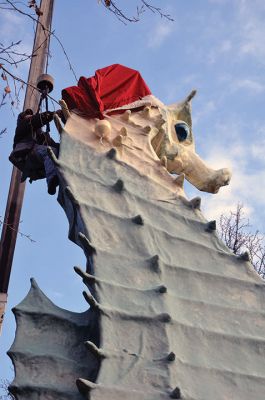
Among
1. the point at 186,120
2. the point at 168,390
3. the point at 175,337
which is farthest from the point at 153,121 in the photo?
the point at 168,390

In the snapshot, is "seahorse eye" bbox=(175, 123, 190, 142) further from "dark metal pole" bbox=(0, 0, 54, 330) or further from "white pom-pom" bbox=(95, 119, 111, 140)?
"dark metal pole" bbox=(0, 0, 54, 330)

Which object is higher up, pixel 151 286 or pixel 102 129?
pixel 102 129

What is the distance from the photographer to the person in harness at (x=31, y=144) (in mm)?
6469

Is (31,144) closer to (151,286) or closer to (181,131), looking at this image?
(181,131)

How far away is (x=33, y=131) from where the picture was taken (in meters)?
6.64

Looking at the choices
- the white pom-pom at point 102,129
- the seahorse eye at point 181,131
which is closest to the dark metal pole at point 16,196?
the white pom-pom at point 102,129

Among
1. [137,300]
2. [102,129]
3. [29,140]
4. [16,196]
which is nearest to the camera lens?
[137,300]

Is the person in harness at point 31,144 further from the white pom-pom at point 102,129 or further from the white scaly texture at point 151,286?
the white pom-pom at point 102,129

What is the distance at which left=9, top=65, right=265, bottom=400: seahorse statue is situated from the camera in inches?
183

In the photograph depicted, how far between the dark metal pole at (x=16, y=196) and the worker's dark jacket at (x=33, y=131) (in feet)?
1.67

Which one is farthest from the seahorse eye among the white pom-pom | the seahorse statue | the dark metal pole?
the dark metal pole

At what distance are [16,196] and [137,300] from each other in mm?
2262

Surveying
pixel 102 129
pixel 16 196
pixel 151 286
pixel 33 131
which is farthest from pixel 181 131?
pixel 151 286

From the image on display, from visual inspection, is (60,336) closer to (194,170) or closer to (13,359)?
(13,359)
